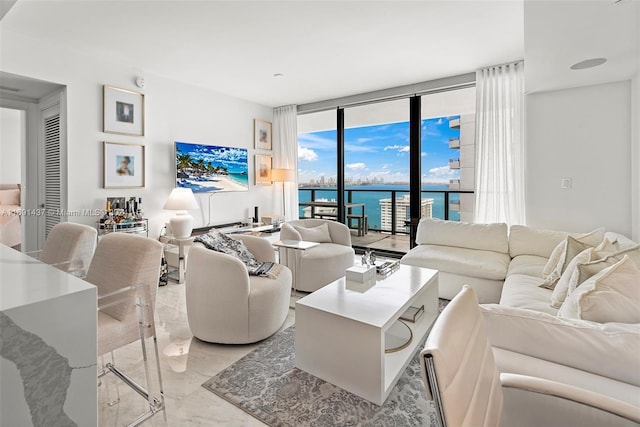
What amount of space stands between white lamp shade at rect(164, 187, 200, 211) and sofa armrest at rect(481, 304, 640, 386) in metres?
3.57

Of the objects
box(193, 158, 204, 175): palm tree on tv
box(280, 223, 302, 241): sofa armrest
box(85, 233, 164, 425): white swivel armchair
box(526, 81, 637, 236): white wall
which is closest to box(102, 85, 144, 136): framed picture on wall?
box(193, 158, 204, 175): palm tree on tv

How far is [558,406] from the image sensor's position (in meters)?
0.91

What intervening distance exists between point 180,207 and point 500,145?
404 centimetres

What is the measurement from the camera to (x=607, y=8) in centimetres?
169

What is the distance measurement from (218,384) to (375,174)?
16.6 ft

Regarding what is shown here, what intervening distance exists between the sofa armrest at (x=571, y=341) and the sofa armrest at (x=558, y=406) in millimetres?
276

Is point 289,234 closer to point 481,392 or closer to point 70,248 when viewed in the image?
point 70,248

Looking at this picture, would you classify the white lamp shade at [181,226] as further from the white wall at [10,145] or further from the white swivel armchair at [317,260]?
the white wall at [10,145]

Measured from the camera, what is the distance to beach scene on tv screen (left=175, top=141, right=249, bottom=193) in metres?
4.38

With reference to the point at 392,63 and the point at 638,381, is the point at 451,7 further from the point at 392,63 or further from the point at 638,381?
the point at 638,381

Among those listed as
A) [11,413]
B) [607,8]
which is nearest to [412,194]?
[607,8]

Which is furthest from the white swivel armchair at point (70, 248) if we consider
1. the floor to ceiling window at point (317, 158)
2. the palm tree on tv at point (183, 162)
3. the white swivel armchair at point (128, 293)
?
the floor to ceiling window at point (317, 158)

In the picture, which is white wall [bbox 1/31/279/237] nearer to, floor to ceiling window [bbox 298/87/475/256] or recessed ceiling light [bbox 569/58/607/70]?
floor to ceiling window [bbox 298/87/475/256]

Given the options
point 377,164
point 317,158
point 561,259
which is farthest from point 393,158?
point 561,259
